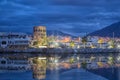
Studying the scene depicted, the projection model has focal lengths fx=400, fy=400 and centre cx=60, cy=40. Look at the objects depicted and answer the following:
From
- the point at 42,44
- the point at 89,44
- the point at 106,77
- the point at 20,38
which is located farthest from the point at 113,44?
the point at 106,77

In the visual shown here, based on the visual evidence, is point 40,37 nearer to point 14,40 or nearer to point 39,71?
point 14,40

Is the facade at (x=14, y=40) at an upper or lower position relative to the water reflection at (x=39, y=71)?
upper

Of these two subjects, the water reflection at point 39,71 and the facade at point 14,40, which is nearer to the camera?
the water reflection at point 39,71

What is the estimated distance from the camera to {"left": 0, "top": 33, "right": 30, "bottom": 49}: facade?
345ft

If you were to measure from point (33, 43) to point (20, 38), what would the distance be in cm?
1979

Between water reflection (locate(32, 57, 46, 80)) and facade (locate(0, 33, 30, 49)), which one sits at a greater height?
facade (locate(0, 33, 30, 49))

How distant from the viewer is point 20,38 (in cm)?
10494

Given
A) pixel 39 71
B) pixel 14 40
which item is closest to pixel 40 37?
pixel 14 40

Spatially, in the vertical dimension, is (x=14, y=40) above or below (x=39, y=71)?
above

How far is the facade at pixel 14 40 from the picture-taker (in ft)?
345

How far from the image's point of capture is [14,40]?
106438mm

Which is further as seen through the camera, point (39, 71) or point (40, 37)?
point (40, 37)

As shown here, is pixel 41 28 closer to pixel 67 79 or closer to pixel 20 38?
pixel 20 38

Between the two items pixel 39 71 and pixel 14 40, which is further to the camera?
pixel 14 40
